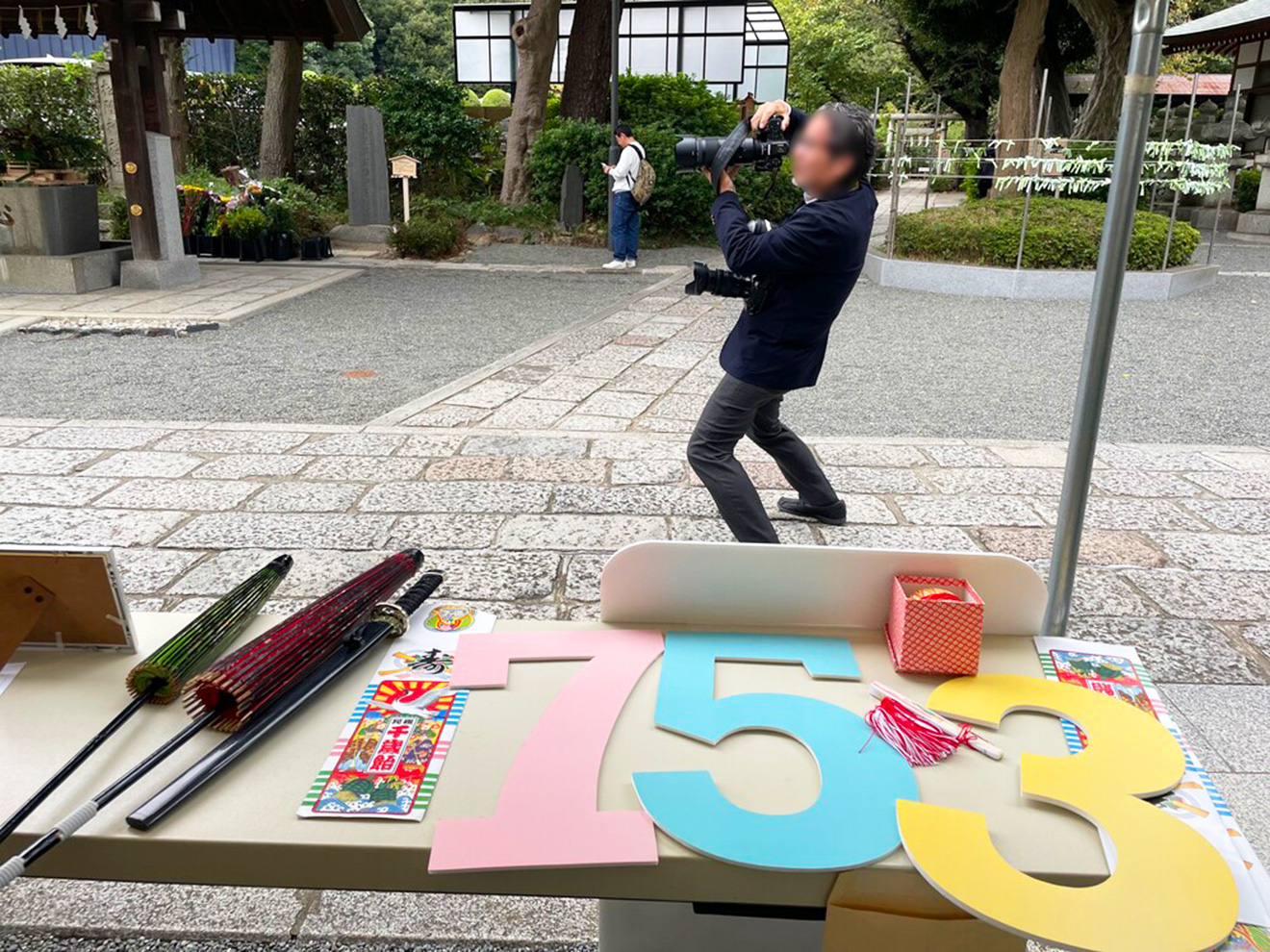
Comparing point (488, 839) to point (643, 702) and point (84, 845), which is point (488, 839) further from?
point (84, 845)

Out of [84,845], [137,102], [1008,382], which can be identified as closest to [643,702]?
[84,845]

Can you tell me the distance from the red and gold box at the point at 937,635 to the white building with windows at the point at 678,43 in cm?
2539

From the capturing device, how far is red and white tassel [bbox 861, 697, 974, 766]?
1.42m

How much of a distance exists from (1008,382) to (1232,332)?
337cm

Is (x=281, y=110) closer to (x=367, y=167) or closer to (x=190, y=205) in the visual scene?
(x=367, y=167)

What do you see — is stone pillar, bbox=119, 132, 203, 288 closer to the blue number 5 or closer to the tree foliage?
the blue number 5

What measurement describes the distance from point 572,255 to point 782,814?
12.3 metres

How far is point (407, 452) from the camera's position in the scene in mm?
5082

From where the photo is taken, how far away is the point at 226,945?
205cm

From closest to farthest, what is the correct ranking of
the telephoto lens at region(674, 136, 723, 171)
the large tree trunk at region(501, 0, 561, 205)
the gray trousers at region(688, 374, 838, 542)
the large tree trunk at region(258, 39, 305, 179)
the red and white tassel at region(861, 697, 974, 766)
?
the red and white tassel at region(861, 697, 974, 766), the telephoto lens at region(674, 136, 723, 171), the gray trousers at region(688, 374, 838, 542), the large tree trunk at region(501, 0, 561, 205), the large tree trunk at region(258, 39, 305, 179)

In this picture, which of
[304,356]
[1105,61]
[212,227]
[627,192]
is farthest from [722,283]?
[1105,61]

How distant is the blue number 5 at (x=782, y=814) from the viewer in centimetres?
124

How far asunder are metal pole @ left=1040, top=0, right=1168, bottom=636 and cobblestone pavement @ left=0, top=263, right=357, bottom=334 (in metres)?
7.75

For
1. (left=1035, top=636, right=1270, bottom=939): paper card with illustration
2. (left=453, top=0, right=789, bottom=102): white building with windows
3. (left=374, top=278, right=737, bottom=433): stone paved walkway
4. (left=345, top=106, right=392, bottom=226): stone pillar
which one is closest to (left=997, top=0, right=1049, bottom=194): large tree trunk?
(left=374, top=278, right=737, bottom=433): stone paved walkway
